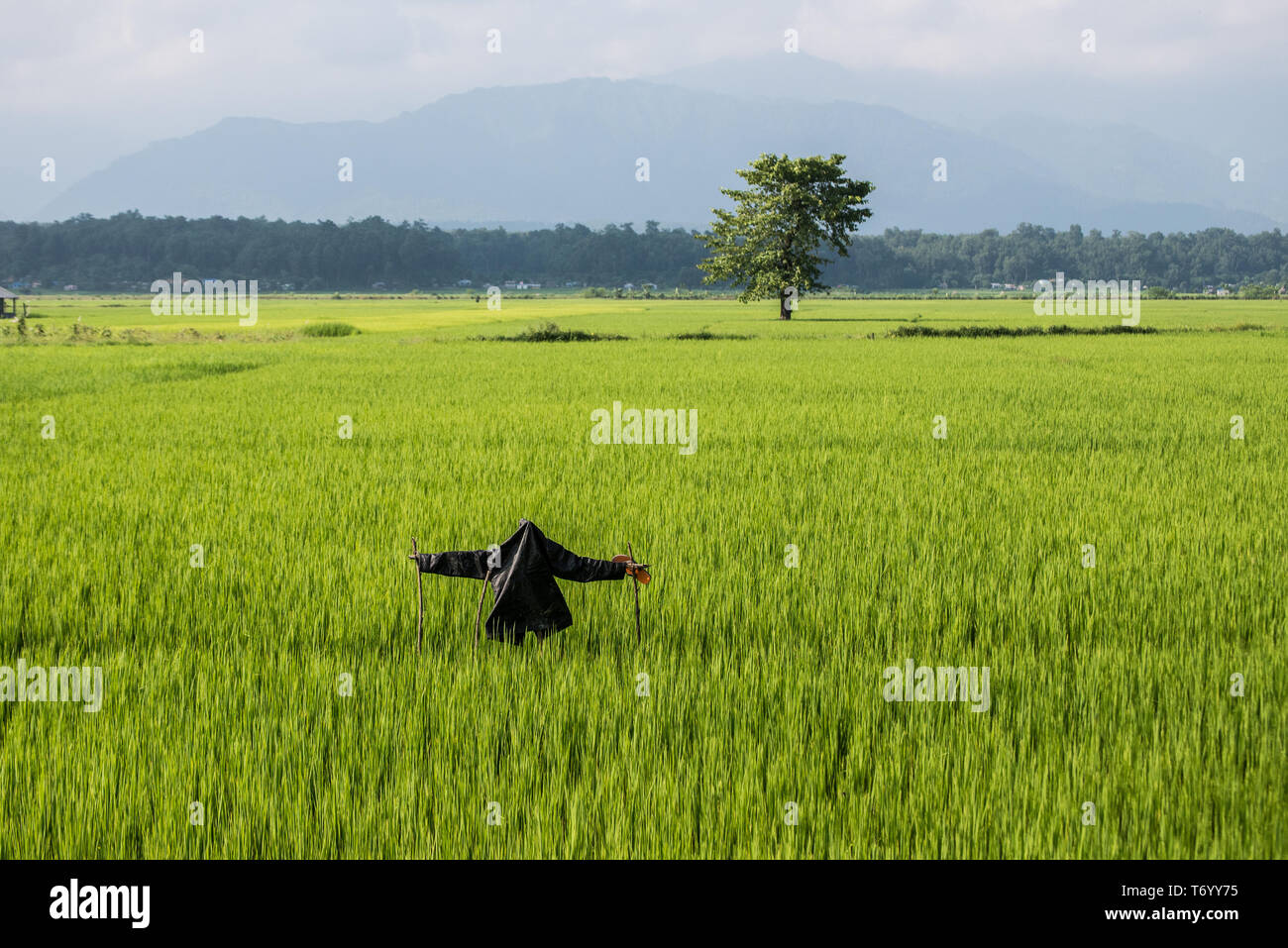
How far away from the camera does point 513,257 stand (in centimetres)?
12238

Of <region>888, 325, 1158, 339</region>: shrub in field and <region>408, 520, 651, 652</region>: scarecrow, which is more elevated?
<region>888, 325, 1158, 339</region>: shrub in field

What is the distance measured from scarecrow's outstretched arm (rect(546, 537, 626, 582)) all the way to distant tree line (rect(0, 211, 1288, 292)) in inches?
4190

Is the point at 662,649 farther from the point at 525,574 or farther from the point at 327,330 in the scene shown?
the point at 327,330

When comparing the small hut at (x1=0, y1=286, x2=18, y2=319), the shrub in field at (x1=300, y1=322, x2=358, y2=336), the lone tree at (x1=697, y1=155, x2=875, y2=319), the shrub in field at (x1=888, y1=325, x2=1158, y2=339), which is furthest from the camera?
the small hut at (x1=0, y1=286, x2=18, y2=319)

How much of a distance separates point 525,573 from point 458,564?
28 cm

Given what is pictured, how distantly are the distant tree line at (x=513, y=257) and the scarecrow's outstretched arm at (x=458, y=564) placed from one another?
106m

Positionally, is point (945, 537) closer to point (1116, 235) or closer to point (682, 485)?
point (682, 485)

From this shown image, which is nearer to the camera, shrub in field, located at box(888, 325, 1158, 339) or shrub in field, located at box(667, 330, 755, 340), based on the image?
shrub in field, located at box(888, 325, 1158, 339)

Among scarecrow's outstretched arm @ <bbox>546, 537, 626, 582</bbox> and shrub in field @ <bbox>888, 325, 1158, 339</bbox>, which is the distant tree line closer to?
shrub in field @ <bbox>888, 325, 1158, 339</bbox>

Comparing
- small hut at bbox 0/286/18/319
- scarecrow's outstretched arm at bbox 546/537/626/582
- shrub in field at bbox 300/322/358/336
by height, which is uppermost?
small hut at bbox 0/286/18/319

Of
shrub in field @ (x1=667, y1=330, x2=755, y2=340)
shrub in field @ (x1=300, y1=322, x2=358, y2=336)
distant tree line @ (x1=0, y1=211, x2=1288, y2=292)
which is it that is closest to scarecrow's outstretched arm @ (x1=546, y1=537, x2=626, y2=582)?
shrub in field @ (x1=667, y1=330, x2=755, y2=340)

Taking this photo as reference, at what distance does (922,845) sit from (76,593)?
4308 mm

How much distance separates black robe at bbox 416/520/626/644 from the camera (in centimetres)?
335

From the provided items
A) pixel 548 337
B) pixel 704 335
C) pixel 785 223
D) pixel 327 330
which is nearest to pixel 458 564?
pixel 548 337
